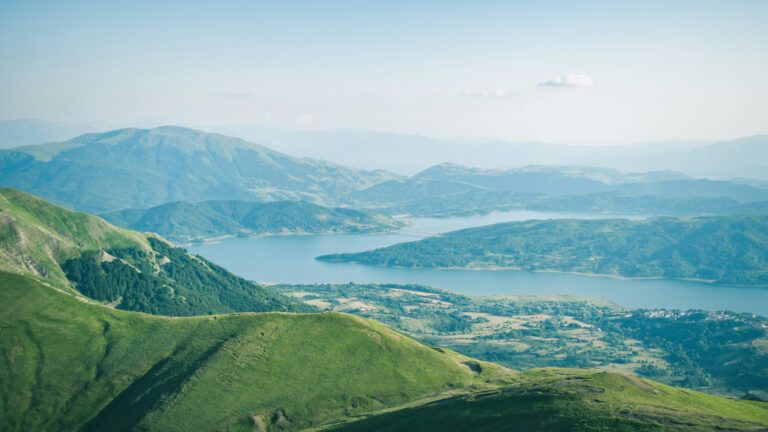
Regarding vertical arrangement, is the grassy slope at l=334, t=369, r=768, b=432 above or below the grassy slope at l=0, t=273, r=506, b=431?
above

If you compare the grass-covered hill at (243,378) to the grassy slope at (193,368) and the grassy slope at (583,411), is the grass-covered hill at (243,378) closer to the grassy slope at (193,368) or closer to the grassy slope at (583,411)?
the grassy slope at (193,368)

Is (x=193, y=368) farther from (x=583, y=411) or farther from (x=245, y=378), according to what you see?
(x=583, y=411)

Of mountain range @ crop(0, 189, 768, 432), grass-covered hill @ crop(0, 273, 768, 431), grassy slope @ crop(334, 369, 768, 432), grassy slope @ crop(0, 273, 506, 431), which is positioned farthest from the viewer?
grassy slope @ crop(0, 273, 506, 431)

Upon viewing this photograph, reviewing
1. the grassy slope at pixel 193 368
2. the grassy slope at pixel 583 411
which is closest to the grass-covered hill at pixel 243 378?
the grassy slope at pixel 193 368

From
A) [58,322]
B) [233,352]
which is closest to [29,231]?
[58,322]

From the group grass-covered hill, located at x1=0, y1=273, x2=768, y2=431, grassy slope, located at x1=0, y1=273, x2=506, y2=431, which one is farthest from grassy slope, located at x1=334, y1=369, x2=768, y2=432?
grassy slope, located at x1=0, y1=273, x2=506, y2=431

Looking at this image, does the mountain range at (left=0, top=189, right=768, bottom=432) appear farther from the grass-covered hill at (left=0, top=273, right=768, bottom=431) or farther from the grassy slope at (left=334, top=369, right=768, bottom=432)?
the grassy slope at (left=334, top=369, right=768, bottom=432)
